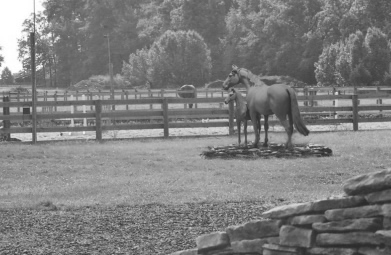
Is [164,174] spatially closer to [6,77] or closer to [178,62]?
[178,62]

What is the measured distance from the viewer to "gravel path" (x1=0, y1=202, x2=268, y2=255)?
8.98m

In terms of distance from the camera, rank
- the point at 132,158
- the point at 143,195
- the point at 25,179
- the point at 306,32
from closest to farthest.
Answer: the point at 143,195 → the point at 25,179 → the point at 132,158 → the point at 306,32

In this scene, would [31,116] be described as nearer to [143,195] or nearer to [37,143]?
[37,143]

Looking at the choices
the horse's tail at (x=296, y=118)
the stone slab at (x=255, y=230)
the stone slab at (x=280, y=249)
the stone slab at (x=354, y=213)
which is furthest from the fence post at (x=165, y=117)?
the stone slab at (x=354, y=213)

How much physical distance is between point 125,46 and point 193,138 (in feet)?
361

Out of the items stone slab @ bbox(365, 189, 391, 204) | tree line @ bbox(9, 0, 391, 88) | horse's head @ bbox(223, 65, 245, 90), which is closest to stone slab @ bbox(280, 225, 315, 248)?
stone slab @ bbox(365, 189, 391, 204)

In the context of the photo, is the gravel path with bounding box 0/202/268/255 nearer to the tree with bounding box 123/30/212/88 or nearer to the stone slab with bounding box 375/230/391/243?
the stone slab with bounding box 375/230/391/243

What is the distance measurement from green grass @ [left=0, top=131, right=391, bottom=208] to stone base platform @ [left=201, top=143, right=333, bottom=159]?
0.33 m

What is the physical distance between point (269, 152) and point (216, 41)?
102 meters

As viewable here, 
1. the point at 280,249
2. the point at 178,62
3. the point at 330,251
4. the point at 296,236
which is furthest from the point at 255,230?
the point at 178,62

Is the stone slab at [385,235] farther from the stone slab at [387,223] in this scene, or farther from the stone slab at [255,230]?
the stone slab at [255,230]

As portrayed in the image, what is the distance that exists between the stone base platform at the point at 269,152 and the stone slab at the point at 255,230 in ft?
39.7

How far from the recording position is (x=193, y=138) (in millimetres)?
25781

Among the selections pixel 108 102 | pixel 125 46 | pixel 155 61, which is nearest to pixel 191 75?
pixel 155 61
